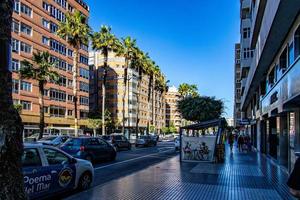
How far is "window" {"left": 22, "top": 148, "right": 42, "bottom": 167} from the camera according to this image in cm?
888

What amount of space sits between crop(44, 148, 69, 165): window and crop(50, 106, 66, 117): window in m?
54.7

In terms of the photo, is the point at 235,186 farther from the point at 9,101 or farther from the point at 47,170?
the point at 9,101

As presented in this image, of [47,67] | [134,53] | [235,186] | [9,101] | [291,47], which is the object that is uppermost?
[134,53]

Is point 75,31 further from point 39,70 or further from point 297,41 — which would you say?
point 297,41

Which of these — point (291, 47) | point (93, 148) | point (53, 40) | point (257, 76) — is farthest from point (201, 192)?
A: point (53, 40)

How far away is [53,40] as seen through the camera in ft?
210

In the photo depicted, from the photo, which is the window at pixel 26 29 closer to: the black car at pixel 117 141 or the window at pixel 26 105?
the window at pixel 26 105

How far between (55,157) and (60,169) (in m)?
0.36

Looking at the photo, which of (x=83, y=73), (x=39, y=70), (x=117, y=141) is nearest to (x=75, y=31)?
(x=39, y=70)

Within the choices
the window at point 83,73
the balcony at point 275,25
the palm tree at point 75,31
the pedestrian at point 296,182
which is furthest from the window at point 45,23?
the pedestrian at point 296,182

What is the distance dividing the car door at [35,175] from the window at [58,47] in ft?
187

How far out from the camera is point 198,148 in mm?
22250

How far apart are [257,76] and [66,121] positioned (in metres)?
46.7

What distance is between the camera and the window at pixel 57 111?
6359 cm
